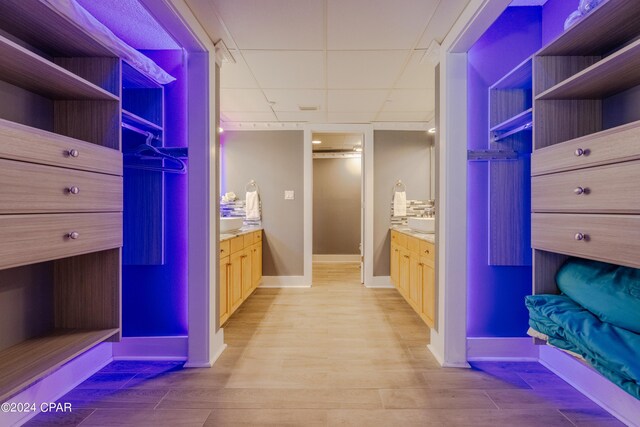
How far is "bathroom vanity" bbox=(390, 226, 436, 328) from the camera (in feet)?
7.80

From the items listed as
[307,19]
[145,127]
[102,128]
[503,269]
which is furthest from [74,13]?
[503,269]

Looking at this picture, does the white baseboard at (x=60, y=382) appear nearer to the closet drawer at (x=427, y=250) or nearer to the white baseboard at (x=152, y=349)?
the white baseboard at (x=152, y=349)

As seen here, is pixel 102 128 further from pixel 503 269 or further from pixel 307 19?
pixel 503 269

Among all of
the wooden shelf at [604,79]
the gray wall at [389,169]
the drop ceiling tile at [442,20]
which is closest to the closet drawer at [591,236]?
the wooden shelf at [604,79]

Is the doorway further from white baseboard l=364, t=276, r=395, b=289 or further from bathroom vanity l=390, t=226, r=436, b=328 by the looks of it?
bathroom vanity l=390, t=226, r=436, b=328

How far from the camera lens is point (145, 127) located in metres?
1.96

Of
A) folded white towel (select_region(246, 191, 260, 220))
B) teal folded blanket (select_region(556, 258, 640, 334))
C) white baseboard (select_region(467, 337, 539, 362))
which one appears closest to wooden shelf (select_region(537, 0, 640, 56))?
teal folded blanket (select_region(556, 258, 640, 334))

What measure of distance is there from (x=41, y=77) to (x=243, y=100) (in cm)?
217

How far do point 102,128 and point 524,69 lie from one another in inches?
86.2

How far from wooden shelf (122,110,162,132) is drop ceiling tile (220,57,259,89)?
2.74 feet

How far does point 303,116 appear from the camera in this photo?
381 centimetres

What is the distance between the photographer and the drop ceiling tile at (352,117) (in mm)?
3748

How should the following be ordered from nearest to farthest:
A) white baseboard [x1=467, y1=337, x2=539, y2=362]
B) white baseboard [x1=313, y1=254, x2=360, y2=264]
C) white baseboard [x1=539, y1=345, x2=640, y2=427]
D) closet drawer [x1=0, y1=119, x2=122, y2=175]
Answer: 1. closet drawer [x1=0, y1=119, x2=122, y2=175]
2. white baseboard [x1=539, y1=345, x2=640, y2=427]
3. white baseboard [x1=467, y1=337, x2=539, y2=362]
4. white baseboard [x1=313, y1=254, x2=360, y2=264]

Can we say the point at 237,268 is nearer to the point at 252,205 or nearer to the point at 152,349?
the point at 152,349
